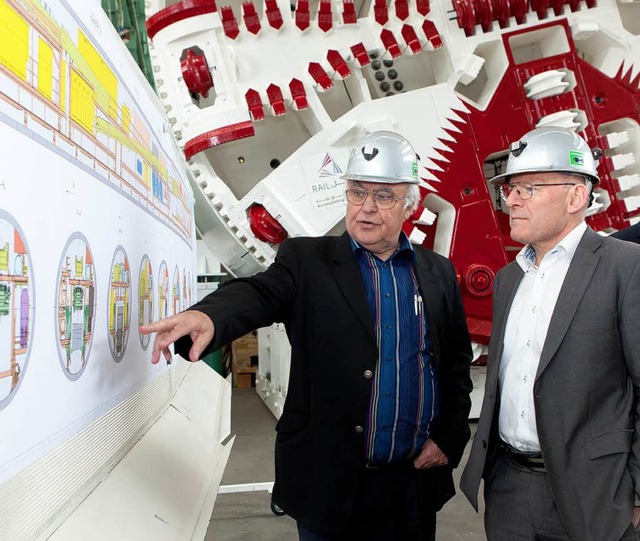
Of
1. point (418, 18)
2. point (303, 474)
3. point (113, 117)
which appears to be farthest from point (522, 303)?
point (418, 18)

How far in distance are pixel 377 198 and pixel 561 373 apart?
0.69 m

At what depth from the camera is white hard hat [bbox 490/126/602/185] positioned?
163 cm

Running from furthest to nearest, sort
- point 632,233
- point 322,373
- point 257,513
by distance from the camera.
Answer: point 257,513 < point 632,233 < point 322,373

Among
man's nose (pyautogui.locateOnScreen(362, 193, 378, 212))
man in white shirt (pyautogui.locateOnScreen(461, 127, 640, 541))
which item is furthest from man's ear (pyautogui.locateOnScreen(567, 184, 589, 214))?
man's nose (pyautogui.locateOnScreen(362, 193, 378, 212))

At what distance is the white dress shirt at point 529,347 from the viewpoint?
5.24 ft

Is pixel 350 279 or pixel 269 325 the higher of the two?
pixel 350 279

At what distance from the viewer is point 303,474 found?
5.24ft

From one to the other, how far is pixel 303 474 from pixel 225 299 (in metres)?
0.56

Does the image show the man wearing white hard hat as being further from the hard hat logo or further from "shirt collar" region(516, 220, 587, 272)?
"shirt collar" region(516, 220, 587, 272)

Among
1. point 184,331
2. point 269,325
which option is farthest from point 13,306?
point 269,325

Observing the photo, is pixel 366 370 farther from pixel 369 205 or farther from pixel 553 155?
pixel 553 155

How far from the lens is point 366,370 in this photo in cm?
158

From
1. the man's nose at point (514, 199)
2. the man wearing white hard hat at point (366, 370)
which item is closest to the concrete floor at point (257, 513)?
the man wearing white hard hat at point (366, 370)

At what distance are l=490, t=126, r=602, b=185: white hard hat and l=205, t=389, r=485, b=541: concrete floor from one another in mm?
1962
